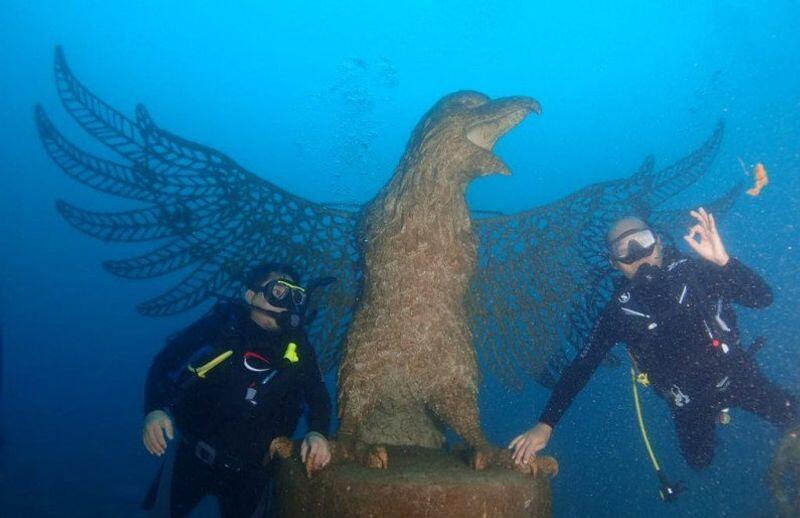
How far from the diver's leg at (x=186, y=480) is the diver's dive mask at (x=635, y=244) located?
439cm

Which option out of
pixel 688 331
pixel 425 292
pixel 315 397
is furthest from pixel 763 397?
pixel 315 397

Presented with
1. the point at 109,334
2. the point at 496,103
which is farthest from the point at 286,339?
the point at 109,334

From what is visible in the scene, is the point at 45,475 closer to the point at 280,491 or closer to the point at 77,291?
the point at 280,491

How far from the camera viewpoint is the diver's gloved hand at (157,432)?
3.47 metres

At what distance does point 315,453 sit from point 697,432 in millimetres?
3834

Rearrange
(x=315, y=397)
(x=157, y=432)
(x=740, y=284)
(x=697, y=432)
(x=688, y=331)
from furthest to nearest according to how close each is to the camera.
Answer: (x=697, y=432), (x=688, y=331), (x=740, y=284), (x=315, y=397), (x=157, y=432)

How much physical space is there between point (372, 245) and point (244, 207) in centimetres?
145

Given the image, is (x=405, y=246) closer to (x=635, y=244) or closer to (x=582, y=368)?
(x=582, y=368)

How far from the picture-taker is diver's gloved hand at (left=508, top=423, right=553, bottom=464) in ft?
10.4

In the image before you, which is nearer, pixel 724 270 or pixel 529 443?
pixel 529 443

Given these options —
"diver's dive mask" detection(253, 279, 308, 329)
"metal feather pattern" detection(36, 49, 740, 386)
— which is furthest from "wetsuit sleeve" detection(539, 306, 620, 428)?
"diver's dive mask" detection(253, 279, 308, 329)

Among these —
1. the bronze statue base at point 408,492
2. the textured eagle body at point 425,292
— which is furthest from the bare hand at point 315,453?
the textured eagle body at point 425,292

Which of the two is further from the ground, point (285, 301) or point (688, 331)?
point (688, 331)

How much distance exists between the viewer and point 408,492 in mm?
2717
